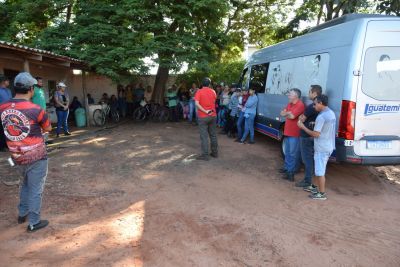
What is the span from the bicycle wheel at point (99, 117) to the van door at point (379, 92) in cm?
1031

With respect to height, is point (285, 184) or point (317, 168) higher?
point (317, 168)

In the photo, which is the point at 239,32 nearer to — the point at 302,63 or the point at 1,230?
the point at 302,63

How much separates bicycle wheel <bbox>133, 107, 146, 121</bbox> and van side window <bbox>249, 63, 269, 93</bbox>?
6198 millimetres

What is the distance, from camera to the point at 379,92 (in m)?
5.33

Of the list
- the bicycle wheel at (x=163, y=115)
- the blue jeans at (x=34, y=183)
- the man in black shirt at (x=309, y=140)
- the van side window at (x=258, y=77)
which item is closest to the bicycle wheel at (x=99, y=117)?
the bicycle wheel at (x=163, y=115)

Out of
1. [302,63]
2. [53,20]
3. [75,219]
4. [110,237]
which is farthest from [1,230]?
[53,20]

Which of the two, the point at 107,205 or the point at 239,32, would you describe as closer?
the point at 107,205

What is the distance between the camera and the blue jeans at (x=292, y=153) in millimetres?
6152

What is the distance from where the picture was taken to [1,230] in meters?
4.10

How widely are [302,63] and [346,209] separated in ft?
10.5

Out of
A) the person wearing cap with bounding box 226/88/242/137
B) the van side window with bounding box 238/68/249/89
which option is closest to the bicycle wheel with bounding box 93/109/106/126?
the person wearing cap with bounding box 226/88/242/137

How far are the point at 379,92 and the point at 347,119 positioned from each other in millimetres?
663

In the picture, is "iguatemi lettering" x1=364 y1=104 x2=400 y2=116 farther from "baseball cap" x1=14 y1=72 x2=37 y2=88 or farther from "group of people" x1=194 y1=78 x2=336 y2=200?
"baseball cap" x1=14 y1=72 x2=37 y2=88

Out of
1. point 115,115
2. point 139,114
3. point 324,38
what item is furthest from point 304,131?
point 115,115
